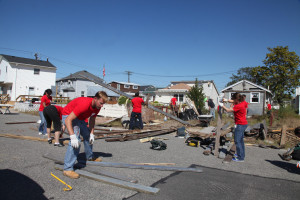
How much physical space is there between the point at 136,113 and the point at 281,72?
95.7ft

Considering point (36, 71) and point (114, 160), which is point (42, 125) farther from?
point (36, 71)

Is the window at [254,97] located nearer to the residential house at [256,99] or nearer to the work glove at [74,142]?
the residential house at [256,99]

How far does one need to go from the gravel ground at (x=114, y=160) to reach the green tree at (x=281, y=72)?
28022mm

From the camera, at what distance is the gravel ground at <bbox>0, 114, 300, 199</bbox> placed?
3.60 m

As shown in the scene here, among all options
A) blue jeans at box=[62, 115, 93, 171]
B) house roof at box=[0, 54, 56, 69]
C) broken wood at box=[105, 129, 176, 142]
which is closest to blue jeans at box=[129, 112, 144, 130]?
broken wood at box=[105, 129, 176, 142]

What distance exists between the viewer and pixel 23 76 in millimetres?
35281

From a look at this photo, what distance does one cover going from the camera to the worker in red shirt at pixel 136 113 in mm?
10328

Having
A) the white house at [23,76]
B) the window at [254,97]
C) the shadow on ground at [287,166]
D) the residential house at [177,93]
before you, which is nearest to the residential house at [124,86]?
the residential house at [177,93]

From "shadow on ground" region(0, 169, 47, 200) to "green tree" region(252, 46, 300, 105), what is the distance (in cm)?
3430

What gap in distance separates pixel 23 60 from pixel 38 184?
39683mm

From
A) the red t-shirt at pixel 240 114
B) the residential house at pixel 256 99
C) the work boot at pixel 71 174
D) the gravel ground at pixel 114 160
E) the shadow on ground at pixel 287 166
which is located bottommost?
the shadow on ground at pixel 287 166

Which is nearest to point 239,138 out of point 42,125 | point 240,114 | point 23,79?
point 240,114

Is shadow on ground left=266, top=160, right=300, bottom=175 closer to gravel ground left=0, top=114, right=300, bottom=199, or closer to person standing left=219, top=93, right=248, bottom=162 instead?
gravel ground left=0, top=114, right=300, bottom=199

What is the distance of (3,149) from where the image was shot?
19.9 feet
